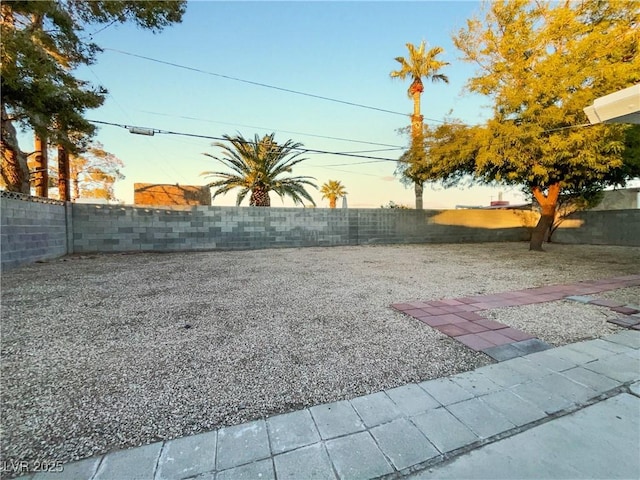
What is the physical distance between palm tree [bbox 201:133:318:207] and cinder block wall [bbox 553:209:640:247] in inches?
430

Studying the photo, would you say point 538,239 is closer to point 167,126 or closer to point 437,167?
point 437,167

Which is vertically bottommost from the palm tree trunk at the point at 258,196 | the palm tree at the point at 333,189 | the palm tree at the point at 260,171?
the palm tree trunk at the point at 258,196

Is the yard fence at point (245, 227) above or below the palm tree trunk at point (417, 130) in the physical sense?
below

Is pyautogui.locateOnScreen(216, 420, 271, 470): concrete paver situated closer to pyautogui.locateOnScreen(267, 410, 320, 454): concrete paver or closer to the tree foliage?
pyautogui.locateOnScreen(267, 410, 320, 454): concrete paver

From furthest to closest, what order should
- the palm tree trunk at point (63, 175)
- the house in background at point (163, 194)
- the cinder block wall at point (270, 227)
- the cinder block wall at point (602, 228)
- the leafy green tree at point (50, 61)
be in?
1. the house in background at point (163, 194)
2. the cinder block wall at point (602, 228)
3. the palm tree trunk at point (63, 175)
4. the cinder block wall at point (270, 227)
5. the leafy green tree at point (50, 61)

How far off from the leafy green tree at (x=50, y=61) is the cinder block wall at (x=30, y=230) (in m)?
1.00

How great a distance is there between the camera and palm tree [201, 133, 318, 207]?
469 inches

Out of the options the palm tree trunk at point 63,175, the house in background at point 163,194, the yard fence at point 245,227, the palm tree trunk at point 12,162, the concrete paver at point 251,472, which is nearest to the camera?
the concrete paver at point 251,472

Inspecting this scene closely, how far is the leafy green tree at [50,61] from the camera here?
15.2ft

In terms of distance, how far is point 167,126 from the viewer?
7.16m

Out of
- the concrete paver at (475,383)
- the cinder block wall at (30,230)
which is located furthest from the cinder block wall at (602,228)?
the cinder block wall at (30,230)

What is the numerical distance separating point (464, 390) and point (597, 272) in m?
5.69

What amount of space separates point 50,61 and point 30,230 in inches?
126

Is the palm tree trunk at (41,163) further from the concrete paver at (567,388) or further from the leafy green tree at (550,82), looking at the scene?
the leafy green tree at (550,82)
